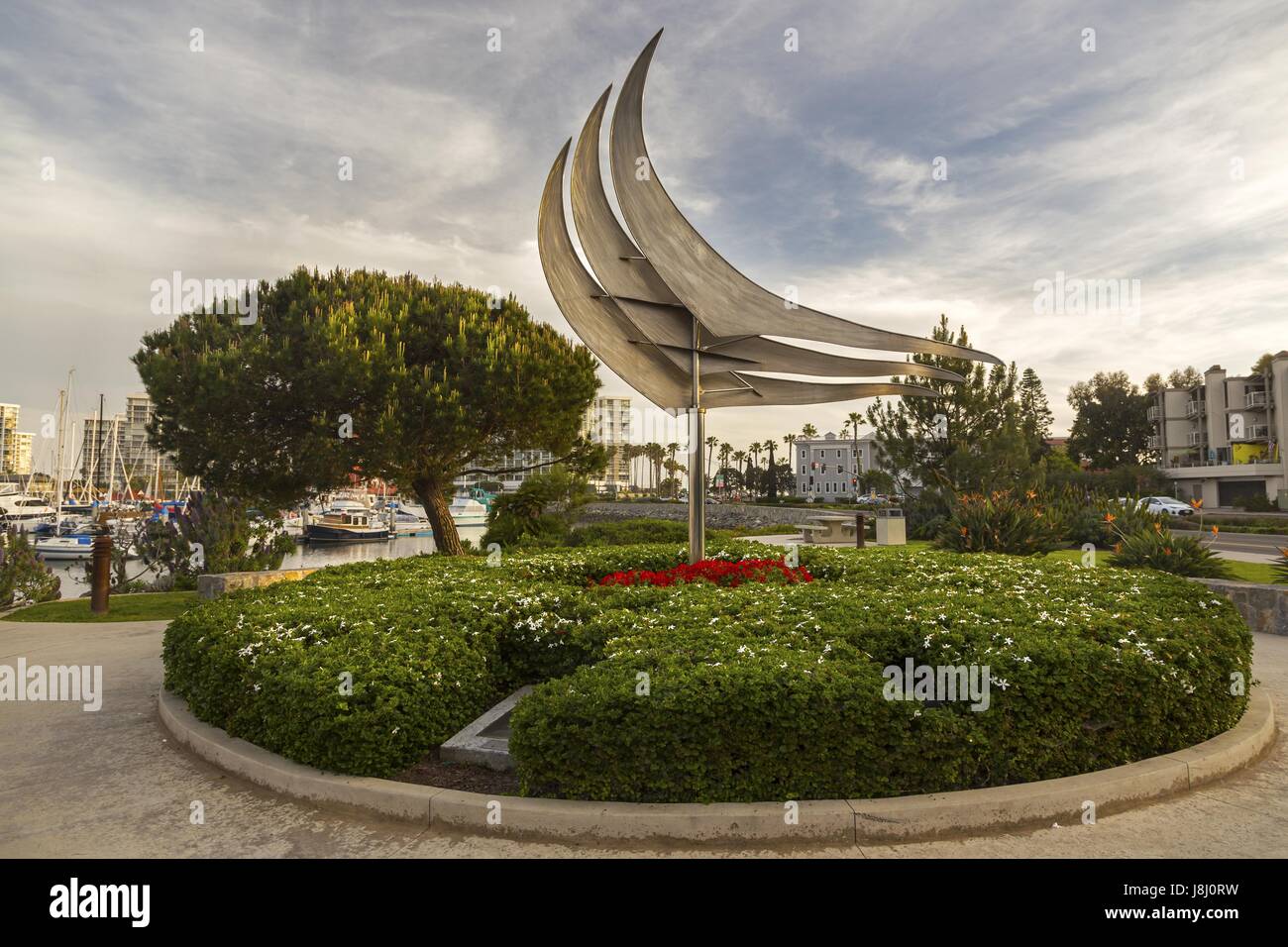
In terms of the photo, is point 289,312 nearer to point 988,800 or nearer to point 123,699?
point 123,699

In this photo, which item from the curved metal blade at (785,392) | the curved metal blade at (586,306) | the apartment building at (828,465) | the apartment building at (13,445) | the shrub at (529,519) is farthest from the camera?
the apartment building at (13,445)

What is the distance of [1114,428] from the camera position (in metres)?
68.8

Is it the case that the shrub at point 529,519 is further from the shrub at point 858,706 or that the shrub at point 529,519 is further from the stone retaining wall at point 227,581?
the shrub at point 858,706

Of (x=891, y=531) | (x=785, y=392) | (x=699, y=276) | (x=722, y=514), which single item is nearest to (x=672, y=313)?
(x=699, y=276)

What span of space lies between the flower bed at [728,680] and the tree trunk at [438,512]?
40.8 feet

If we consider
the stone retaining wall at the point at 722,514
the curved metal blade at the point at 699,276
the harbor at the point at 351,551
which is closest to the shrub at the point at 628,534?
the curved metal blade at the point at 699,276

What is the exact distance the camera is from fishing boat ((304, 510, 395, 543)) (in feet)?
173

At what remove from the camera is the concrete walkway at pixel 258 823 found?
3.87 meters

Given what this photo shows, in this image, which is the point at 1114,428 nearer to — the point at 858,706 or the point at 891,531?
the point at 891,531

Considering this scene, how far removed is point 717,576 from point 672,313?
387 centimetres

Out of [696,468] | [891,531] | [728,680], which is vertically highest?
[696,468]

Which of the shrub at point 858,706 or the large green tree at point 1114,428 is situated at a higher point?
the large green tree at point 1114,428

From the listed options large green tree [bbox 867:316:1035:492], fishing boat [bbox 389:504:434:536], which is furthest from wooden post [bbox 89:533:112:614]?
fishing boat [bbox 389:504:434:536]
